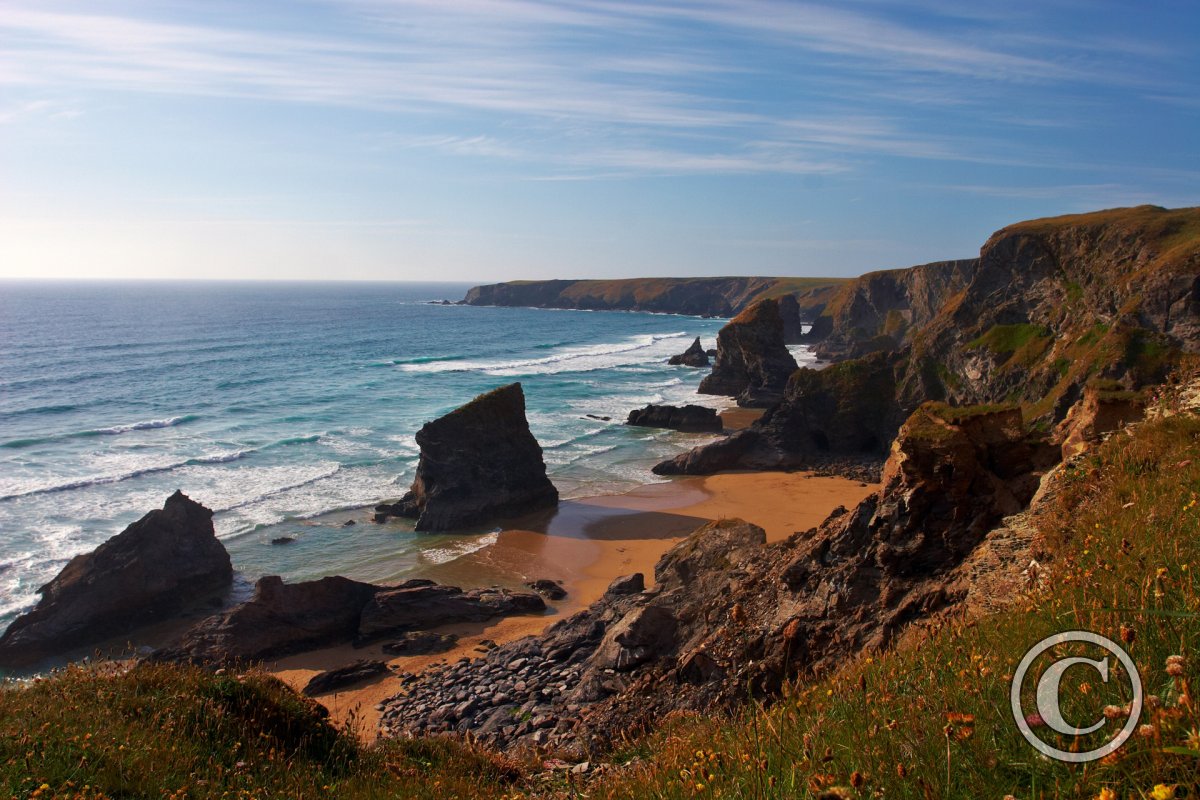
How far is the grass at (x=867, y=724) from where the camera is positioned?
3430mm

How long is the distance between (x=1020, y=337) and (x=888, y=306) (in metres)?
63.0

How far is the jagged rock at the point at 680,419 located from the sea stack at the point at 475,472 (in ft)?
59.6

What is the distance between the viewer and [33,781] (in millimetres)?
5609

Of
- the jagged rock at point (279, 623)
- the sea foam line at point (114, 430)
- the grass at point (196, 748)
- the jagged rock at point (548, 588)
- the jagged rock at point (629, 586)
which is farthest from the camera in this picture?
the sea foam line at point (114, 430)

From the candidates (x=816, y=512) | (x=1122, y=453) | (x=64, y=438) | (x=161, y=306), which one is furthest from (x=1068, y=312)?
(x=161, y=306)

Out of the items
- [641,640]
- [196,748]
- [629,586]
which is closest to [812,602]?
[641,640]

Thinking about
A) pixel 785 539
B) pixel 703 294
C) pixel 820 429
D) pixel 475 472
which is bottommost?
pixel 475 472

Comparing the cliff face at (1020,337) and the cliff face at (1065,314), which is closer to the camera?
the cliff face at (1065,314)

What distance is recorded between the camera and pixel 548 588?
84.1ft

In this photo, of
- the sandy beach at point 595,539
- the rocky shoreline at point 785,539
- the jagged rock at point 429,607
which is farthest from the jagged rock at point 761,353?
the jagged rock at point 429,607

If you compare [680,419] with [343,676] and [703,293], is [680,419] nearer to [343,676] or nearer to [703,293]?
[343,676]

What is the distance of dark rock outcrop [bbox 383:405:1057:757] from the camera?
34.3 ft

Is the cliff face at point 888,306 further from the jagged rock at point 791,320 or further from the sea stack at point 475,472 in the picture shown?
the sea stack at point 475,472

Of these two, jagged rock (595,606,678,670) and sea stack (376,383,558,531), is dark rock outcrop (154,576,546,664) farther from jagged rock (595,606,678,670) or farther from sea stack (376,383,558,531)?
jagged rock (595,606,678,670)
